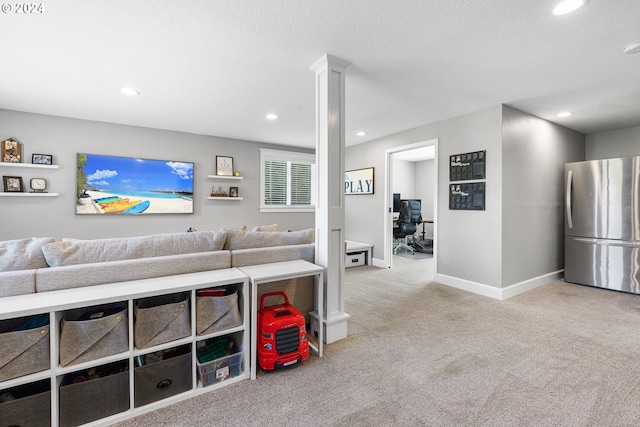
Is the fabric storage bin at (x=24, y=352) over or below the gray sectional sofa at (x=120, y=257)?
below

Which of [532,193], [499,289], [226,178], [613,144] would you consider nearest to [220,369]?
[499,289]

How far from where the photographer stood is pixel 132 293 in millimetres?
1554

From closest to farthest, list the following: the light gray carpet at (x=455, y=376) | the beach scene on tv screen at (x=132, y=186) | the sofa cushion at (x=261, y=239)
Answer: the light gray carpet at (x=455, y=376) → the sofa cushion at (x=261, y=239) → the beach scene on tv screen at (x=132, y=186)

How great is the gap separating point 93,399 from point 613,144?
676 centimetres

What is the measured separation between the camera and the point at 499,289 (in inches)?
133

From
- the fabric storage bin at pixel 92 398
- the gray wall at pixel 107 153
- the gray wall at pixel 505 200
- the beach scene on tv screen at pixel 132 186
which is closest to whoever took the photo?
the fabric storage bin at pixel 92 398

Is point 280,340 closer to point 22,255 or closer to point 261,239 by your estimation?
point 261,239

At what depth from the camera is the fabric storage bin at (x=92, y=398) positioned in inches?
56.3

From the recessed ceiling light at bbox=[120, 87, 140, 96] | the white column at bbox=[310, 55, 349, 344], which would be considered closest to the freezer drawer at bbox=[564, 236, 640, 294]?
the white column at bbox=[310, 55, 349, 344]

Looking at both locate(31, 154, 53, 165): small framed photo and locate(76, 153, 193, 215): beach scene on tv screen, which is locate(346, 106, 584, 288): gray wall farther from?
locate(31, 154, 53, 165): small framed photo

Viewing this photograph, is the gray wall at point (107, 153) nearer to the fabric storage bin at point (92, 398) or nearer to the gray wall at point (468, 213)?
the gray wall at point (468, 213)

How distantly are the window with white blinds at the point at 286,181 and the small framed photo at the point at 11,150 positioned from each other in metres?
3.26

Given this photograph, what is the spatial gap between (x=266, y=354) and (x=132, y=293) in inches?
35.6

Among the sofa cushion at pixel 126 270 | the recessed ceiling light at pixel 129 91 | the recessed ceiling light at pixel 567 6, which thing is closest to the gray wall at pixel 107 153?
the recessed ceiling light at pixel 129 91
